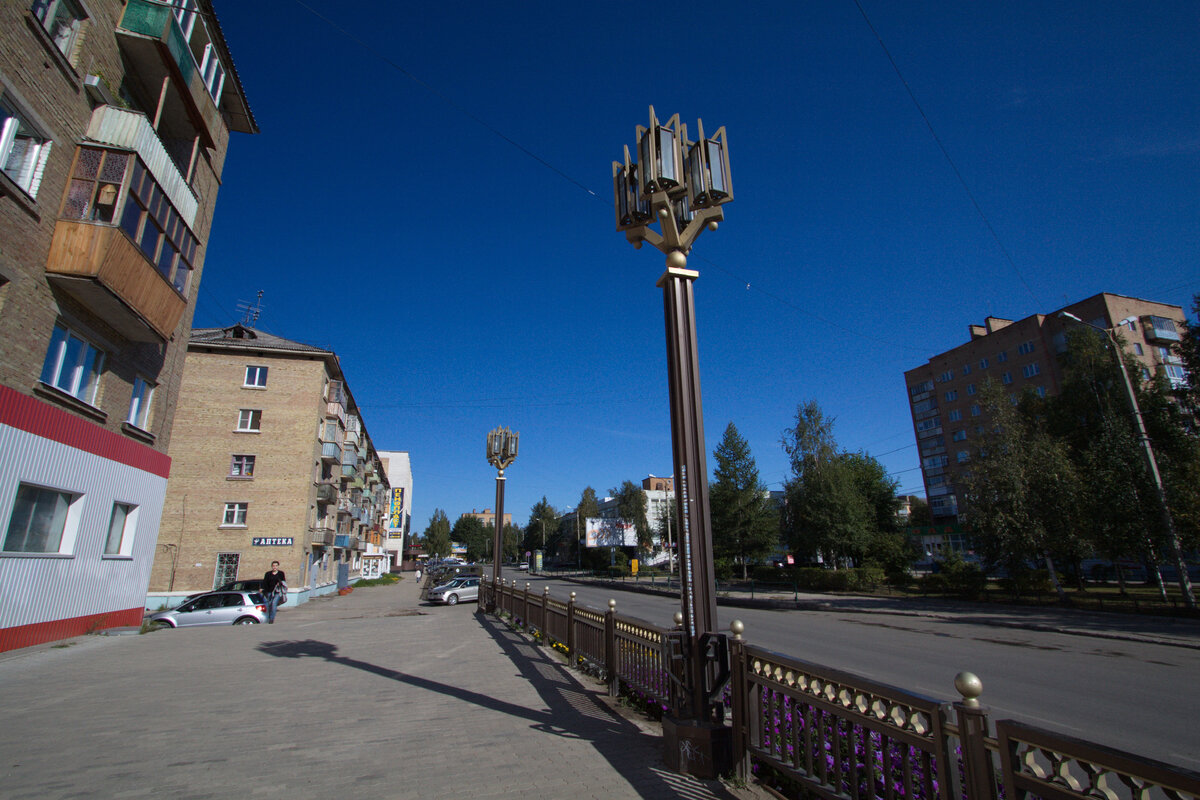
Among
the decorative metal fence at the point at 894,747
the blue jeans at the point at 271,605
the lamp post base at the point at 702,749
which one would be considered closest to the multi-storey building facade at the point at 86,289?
the blue jeans at the point at 271,605

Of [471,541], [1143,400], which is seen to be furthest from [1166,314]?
[471,541]

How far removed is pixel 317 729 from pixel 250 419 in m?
27.4

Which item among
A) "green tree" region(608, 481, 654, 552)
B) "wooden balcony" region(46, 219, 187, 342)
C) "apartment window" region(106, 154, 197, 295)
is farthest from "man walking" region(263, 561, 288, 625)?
"green tree" region(608, 481, 654, 552)

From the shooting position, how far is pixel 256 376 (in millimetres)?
29359

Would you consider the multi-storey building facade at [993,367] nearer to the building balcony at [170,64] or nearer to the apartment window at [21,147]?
the building balcony at [170,64]

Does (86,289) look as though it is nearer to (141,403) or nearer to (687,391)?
(141,403)

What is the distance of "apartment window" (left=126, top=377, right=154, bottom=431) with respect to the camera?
14141mm

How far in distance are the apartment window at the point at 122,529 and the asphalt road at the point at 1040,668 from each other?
14774mm

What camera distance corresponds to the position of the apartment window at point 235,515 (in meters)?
27.0

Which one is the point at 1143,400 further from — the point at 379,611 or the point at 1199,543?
the point at 379,611

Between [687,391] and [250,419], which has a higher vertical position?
[250,419]

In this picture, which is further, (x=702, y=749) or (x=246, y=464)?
(x=246, y=464)

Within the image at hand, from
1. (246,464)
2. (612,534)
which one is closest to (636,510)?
(612,534)

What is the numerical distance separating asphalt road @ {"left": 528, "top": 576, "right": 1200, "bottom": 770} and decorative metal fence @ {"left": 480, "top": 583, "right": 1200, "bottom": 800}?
1.05m
